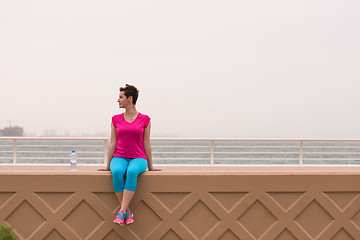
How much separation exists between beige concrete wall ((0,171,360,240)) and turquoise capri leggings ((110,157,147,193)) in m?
0.11

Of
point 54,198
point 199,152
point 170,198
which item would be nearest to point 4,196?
point 54,198

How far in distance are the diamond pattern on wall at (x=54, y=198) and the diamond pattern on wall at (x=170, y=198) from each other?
0.75 m

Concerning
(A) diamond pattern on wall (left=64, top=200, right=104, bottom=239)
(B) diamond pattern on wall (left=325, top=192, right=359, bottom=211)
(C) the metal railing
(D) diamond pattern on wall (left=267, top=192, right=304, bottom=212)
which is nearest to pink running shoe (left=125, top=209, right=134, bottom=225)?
(A) diamond pattern on wall (left=64, top=200, right=104, bottom=239)

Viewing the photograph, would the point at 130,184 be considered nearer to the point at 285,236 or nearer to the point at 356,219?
the point at 285,236

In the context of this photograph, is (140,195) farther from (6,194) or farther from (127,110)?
(6,194)

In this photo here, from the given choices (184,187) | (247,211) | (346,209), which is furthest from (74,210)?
(346,209)

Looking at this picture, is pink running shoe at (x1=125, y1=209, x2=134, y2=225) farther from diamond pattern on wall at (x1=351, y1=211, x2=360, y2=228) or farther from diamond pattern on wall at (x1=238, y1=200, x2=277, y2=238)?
diamond pattern on wall at (x1=351, y1=211, x2=360, y2=228)

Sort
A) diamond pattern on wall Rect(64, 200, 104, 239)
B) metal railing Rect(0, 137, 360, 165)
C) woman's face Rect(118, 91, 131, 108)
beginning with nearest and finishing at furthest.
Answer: diamond pattern on wall Rect(64, 200, 104, 239) < woman's face Rect(118, 91, 131, 108) < metal railing Rect(0, 137, 360, 165)

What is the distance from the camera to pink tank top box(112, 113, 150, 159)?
327cm

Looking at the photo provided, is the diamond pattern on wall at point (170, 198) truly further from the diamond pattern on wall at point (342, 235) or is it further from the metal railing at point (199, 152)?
the metal railing at point (199, 152)

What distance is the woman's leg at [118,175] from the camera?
Result: 313 cm

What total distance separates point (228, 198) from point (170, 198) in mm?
494

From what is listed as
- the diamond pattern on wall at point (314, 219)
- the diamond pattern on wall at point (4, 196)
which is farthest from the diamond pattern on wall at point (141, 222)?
the diamond pattern on wall at point (314, 219)

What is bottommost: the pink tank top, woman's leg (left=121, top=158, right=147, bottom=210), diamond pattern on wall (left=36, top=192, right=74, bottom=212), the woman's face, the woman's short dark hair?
diamond pattern on wall (left=36, top=192, right=74, bottom=212)
